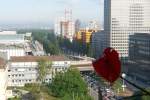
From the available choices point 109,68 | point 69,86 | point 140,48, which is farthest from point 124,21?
point 109,68

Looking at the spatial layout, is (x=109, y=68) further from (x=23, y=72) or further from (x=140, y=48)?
(x=140, y=48)

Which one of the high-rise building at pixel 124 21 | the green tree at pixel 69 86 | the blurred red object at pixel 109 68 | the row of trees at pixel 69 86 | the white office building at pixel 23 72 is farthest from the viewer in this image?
the high-rise building at pixel 124 21

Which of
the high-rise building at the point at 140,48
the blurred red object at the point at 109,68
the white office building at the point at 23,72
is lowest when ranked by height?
the white office building at the point at 23,72

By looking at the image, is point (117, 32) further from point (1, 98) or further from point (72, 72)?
point (1, 98)

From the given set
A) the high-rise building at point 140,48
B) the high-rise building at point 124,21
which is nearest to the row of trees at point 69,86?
the high-rise building at point 140,48

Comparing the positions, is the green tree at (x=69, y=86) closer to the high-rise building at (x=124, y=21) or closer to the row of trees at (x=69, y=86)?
the row of trees at (x=69, y=86)

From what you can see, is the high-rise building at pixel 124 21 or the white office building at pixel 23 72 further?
the high-rise building at pixel 124 21

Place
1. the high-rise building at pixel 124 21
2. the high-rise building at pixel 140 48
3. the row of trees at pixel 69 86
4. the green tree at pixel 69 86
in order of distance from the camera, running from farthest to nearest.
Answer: the high-rise building at pixel 124 21
the high-rise building at pixel 140 48
the green tree at pixel 69 86
the row of trees at pixel 69 86

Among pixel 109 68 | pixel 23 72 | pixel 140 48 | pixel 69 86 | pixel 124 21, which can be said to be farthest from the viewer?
pixel 124 21

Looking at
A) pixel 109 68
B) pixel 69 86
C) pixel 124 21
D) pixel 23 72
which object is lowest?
pixel 23 72
